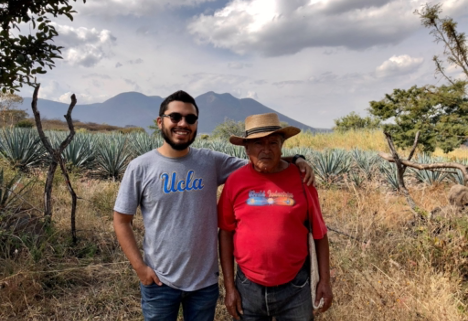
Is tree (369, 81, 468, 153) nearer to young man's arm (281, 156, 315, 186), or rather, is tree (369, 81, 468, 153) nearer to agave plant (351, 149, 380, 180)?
agave plant (351, 149, 380, 180)

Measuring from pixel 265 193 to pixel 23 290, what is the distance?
8.06ft

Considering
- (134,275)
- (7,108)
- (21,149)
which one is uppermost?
(7,108)

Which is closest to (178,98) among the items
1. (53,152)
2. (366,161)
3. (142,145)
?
(53,152)

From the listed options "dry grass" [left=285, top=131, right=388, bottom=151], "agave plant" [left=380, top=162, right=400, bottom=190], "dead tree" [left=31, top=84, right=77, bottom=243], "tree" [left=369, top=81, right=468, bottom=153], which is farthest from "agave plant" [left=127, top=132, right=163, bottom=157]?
"tree" [left=369, top=81, right=468, bottom=153]

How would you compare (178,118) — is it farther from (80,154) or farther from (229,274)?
(80,154)

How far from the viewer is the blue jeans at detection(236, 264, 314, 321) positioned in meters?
1.75

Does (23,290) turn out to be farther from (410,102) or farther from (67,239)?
(410,102)

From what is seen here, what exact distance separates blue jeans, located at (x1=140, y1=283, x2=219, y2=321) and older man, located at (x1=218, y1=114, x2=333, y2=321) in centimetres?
13

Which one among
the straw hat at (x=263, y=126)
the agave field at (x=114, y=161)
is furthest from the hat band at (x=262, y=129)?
the agave field at (x=114, y=161)

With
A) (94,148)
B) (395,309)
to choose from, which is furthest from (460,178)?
(94,148)

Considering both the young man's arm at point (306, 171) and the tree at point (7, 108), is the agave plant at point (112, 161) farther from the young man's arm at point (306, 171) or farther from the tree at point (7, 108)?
the young man's arm at point (306, 171)

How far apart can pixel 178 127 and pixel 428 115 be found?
20850 mm

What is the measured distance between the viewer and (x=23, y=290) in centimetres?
285

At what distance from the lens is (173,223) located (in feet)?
5.90
